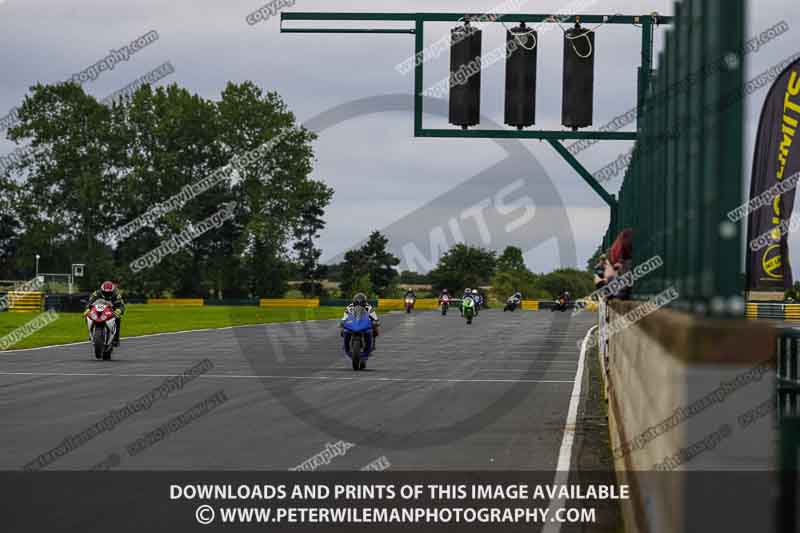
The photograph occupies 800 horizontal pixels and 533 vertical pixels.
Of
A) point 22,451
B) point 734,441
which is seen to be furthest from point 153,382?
point 734,441

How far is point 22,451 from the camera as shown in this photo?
32.6ft

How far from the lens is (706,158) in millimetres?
4129

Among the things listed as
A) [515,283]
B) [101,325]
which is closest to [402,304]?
[515,283]

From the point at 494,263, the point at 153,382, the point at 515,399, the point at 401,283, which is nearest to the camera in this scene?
the point at 515,399

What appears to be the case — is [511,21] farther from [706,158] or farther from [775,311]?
[775,311]

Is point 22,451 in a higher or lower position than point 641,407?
lower

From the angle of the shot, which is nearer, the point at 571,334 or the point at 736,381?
the point at 736,381

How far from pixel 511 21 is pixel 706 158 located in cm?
1861

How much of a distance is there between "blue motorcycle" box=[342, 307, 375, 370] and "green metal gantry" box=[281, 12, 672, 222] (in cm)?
458

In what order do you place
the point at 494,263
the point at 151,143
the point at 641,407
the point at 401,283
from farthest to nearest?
the point at 494,263 → the point at 401,283 → the point at 151,143 → the point at 641,407

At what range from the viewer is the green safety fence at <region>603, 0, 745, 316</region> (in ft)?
12.5

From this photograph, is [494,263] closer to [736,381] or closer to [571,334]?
[571,334]

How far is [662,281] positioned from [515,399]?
9236 mm

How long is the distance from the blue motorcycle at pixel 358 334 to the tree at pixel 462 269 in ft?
419
